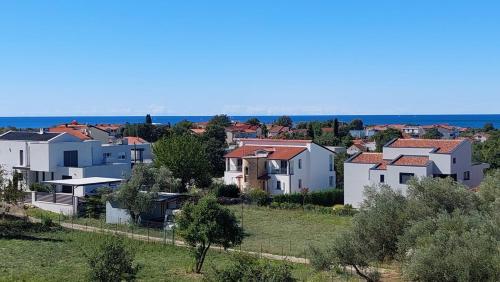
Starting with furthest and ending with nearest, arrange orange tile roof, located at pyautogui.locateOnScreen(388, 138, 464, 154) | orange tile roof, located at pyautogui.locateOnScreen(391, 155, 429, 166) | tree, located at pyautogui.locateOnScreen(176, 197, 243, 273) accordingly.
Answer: orange tile roof, located at pyautogui.locateOnScreen(388, 138, 464, 154) → orange tile roof, located at pyautogui.locateOnScreen(391, 155, 429, 166) → tree, located at pyautogui.locateOnScreen(176, 197, 243, 273)

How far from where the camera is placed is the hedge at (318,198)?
60.7m

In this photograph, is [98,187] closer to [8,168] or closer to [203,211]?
[8,168]

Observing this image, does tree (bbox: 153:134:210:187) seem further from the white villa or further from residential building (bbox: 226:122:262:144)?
residential building (bbox: 226:122:262:144)

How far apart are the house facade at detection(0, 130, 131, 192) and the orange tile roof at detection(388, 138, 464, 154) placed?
27.2m

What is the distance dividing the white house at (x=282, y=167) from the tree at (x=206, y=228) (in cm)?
3291

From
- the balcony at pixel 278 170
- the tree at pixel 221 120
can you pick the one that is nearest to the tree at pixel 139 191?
the balcony at pixel 278 170

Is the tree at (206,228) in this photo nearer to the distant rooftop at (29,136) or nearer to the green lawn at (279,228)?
the green lawn at (279,228)

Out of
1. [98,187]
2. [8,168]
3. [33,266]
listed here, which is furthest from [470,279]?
[8,168]

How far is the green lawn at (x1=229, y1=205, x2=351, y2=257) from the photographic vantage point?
131 ft

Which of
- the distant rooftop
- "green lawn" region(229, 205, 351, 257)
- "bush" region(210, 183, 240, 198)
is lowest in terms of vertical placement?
"green lawn" region(229, 205, 351, 257)

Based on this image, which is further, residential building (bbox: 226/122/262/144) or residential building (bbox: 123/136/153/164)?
residential building (bbox: 226/122/262/144)

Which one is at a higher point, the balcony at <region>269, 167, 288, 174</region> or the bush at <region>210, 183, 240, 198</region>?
the balcony at <region>269, 167, 288, 174</region>

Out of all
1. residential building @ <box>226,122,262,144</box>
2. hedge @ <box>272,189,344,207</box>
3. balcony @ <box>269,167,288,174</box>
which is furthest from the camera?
residential building @ <box>226,122,262,144</box>

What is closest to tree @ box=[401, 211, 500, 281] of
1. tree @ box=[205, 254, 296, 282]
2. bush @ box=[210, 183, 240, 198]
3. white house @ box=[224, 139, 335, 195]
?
tree @ box=[205, 254, 296, 282]
